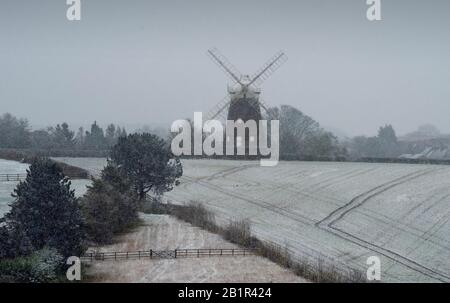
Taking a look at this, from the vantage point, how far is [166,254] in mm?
32344

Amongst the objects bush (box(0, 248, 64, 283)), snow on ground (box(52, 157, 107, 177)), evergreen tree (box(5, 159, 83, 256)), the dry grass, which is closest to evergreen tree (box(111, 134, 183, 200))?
the dry grass

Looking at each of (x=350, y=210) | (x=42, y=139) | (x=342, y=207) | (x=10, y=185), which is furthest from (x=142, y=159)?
(x=42, y=139)

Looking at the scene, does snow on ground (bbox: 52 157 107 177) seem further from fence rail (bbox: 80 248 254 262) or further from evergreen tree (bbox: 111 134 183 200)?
fence rail (bbox: 80 248 254 262)

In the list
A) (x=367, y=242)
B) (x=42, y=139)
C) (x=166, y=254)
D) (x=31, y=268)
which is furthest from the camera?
(x=42, y=139)

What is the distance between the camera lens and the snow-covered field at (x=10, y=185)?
42.6m

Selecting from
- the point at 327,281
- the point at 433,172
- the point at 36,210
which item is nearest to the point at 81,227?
the point at 36,210

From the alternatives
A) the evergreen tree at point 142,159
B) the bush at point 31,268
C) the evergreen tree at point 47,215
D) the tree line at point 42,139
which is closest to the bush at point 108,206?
the evergreen tree at point 142,159

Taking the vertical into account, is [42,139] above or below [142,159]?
above

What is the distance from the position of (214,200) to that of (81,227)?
75.5 ft

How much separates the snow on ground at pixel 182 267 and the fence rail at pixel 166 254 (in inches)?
22.4

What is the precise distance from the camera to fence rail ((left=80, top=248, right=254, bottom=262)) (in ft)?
104

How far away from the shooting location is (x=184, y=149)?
85.1 m

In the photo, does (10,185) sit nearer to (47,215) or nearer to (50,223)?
(47,215)

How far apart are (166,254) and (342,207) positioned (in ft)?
74.8
